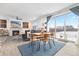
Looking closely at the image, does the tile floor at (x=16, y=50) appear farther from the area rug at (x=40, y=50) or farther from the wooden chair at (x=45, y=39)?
the wooden chair at (x=45, y=39)

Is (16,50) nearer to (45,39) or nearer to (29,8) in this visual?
(45,39)

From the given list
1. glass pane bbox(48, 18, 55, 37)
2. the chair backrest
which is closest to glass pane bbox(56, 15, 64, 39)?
glass pane bbox(48, 18, 55, 37)

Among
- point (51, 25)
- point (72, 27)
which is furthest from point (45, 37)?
point (72, 27)

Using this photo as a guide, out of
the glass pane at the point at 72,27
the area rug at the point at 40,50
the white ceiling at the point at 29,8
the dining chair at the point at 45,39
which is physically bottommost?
the area rug at the point at 40,50

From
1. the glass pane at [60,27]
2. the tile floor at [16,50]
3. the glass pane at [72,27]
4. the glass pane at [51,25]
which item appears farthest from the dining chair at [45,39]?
the glass pane at [72,27]

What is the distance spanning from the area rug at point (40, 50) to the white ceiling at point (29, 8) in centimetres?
91

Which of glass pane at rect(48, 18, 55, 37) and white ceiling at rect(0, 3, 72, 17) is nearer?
white ceiling at rect(0, 3, 72, 17)

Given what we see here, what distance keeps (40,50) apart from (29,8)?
1.20 meters

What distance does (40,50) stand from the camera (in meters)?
2.90

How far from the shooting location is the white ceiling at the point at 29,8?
267 centimetres

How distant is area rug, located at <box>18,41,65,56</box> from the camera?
2.84 meters

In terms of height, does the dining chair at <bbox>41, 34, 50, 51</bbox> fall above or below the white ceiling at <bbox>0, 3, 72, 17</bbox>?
below

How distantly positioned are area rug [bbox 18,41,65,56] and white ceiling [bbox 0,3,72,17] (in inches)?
35.8

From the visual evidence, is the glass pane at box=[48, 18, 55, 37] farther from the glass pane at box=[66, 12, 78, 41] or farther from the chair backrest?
the glass pane at box=[66, 12, 78, 41]
